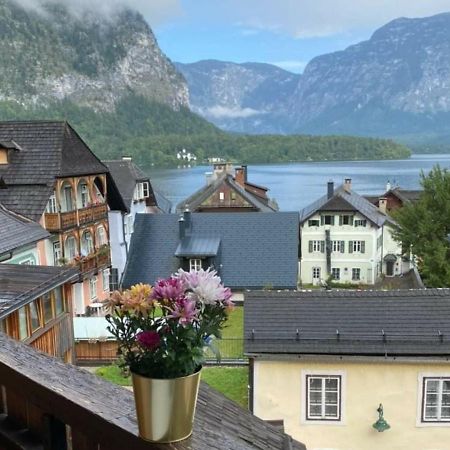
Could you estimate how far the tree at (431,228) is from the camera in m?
30.8

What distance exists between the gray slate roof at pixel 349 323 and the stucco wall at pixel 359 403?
35cm

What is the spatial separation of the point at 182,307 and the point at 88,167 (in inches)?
952

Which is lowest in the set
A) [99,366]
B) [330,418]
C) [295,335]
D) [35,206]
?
[99,366]

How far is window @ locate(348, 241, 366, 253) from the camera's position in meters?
39.1

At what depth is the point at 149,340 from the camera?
2461 mm

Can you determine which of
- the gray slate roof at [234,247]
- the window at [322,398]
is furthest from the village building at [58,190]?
the window at [322,398]

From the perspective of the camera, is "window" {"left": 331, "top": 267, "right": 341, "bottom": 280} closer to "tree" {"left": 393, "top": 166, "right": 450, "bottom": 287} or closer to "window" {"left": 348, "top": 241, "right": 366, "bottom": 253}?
"window" {"left": 348, "top": 241, "right": 366, "bottom": 253}

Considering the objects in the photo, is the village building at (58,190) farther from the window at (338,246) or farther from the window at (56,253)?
the window at (338,246)

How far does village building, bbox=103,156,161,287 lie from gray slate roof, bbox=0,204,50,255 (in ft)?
37.4

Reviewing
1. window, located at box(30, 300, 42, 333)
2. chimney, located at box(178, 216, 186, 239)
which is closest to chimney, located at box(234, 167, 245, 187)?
chimney, located at box(178, 216, 186, 239)

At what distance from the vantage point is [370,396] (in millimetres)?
11734

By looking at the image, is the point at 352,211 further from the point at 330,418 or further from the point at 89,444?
the point at 89,444

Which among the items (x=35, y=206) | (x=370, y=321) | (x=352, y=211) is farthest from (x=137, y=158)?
(x=370, y=321)

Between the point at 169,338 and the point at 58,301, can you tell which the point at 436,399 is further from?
the point at 169,338
